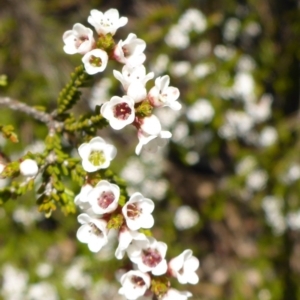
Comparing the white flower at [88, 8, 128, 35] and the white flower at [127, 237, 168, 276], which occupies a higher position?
the white flower at [88, 8, 128, 35]

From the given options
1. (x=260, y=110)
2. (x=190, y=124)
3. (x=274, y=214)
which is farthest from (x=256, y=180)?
(x=190, y=124)

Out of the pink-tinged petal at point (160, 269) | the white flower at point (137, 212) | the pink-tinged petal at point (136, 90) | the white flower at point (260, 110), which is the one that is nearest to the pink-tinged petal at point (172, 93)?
the pink-tinged petal at point (136, 90)

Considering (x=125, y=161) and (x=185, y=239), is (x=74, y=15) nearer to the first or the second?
(x=125, y=161)

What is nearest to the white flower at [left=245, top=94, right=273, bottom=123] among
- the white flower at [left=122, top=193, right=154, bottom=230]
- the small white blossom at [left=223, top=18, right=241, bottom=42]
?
the small white blossom at [left=223, top=18, right=241, bottom=42]

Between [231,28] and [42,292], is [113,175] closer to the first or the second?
[42,292]

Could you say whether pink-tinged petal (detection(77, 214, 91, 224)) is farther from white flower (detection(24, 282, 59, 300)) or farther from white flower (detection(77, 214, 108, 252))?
white flower (detection(24, 282, 59, 300))

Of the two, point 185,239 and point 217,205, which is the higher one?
point 217,205

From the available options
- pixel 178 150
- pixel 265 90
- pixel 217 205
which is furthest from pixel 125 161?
pixel 265 90
